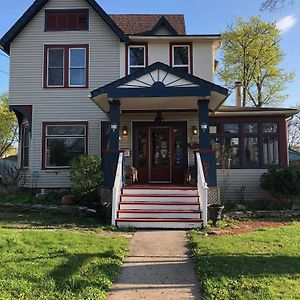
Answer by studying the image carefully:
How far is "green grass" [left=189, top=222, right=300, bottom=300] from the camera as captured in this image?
4.98 meters

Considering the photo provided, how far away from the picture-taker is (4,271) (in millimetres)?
5594

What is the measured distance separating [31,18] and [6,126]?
1085 inches

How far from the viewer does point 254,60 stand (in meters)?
32.6

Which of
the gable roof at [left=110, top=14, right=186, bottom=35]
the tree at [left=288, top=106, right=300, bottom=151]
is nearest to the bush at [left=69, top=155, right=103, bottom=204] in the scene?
the gable roof at [left=110, top=14, right=186, bottom=35]

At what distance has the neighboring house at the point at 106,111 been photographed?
14.9 meters

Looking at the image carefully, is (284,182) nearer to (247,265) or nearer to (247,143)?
(247,143)

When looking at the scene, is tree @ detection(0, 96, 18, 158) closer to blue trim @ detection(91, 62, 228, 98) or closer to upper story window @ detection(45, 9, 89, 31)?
upper story window @ detection(45, 9, 89, 31)

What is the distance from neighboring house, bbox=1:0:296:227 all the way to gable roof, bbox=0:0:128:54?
4 cm

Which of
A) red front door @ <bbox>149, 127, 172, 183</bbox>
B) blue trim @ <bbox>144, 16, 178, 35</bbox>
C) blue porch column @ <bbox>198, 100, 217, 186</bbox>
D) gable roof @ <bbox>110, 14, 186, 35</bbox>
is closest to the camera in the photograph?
blue porch column @ <bbox>198, 100, 217, 186</bbox>

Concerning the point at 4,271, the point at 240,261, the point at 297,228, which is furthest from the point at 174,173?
the point at 4,271

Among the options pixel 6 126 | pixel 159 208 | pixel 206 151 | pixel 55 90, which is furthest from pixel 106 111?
pixel 6 126

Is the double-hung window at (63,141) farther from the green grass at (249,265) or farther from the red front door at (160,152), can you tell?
the green grass at (249,265)

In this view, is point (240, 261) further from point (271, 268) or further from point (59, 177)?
point (59, 177)

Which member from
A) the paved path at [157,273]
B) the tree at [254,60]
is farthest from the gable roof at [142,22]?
the tree at [254,60]
